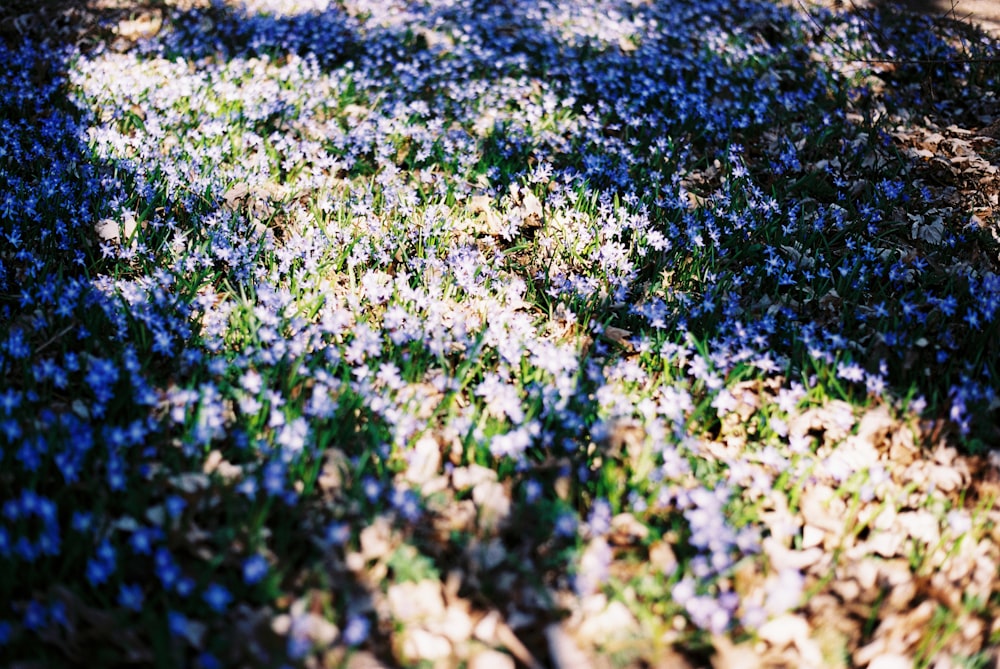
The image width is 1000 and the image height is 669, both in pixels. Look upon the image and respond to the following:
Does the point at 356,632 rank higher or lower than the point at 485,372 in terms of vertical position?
lower

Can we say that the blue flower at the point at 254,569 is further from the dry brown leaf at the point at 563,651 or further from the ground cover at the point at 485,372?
the dry brown leaf at the point at 563,651

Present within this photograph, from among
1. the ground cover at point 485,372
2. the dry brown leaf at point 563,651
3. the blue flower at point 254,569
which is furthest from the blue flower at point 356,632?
the dry brown leaf at point 563,651

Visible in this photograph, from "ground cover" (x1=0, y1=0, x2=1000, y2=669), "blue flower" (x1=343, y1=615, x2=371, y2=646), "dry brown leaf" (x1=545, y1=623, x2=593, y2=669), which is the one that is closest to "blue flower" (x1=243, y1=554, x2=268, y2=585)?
"ground cover" (x1=0, y1=0, x2=1000, y2=669)

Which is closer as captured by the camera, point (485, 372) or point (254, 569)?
point (254, 569)

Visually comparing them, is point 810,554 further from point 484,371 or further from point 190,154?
point 190,154

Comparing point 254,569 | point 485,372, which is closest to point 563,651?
point 254,569

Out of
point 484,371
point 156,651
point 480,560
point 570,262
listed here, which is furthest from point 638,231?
point 156,651

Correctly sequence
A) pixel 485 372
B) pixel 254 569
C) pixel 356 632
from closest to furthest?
pixel 356 632 < pixel 254 569 < pixel 485 372

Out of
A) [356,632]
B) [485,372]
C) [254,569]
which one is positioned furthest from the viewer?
[485,372]

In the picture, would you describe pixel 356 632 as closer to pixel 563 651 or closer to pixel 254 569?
pixel 254 569
